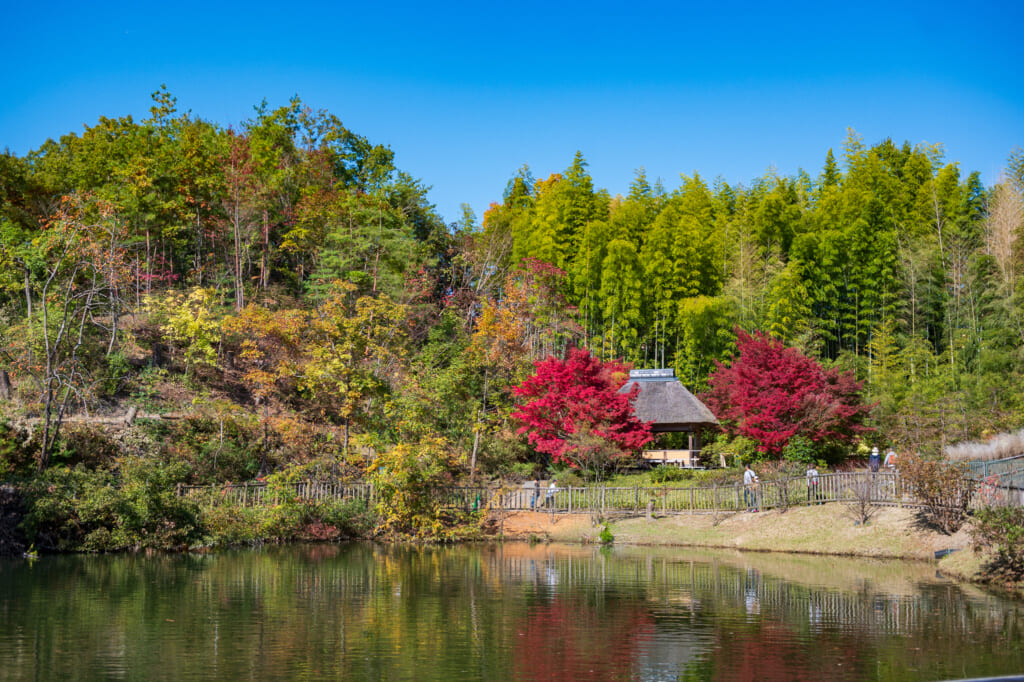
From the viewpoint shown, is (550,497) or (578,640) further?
(550,497)

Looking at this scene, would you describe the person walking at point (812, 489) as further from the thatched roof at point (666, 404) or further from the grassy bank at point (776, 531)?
the thatched roof at point (666, 404)

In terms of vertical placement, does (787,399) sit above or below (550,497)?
above

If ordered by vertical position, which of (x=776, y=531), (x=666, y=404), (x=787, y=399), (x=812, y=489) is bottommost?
(x=776, y=531)

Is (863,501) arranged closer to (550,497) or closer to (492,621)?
(550,497)

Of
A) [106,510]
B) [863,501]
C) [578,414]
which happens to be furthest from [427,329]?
[863,501]

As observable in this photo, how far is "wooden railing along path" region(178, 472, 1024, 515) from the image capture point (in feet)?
68.7

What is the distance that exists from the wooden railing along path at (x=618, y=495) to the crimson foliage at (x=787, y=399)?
12.5 feet

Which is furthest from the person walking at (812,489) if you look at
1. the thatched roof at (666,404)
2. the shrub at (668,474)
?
the thatched roof at (666,404)

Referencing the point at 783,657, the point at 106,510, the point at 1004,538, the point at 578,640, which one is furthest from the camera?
the point at 106,510

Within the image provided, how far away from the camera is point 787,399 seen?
86.2ft

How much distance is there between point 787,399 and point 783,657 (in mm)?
17839

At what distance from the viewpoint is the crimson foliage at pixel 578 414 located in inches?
1039

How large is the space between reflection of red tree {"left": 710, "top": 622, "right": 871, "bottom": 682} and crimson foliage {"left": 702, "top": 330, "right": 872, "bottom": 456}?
52.8 ft

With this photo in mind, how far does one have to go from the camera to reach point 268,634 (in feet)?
34.4
